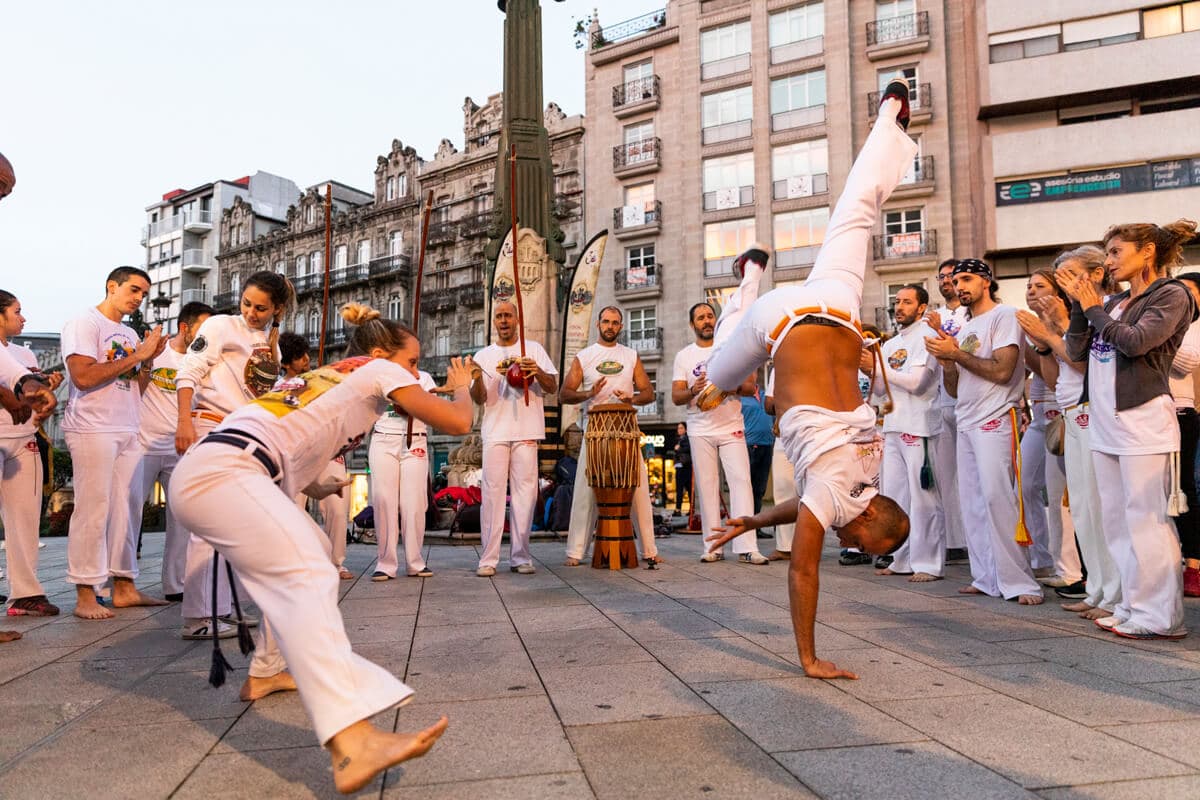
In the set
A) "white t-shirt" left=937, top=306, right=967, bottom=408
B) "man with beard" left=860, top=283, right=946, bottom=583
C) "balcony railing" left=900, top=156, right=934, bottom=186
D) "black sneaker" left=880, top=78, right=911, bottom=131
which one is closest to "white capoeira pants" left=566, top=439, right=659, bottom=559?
"man with beard" left=860, top=283, right=946, bottom=583

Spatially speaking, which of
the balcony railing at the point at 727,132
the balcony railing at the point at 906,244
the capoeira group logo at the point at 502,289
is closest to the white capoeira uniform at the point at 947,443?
the capoeira group logo at the point at 502,289

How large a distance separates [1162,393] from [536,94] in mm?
14111

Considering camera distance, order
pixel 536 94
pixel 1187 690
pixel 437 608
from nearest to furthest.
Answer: pixel 1187 690 → pixel 437 608 → pixel 536 94

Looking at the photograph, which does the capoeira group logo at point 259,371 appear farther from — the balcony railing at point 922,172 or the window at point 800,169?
the window at point 800,169

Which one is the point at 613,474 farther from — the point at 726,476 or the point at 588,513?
the point at 726,476

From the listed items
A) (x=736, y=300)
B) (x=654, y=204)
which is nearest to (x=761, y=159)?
(x=654, y=204)

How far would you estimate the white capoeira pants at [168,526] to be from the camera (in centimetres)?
594

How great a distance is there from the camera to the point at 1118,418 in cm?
452

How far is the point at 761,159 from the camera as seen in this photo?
33.4m

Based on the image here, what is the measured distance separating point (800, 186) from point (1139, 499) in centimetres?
3008

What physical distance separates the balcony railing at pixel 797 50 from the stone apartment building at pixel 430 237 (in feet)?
30.8

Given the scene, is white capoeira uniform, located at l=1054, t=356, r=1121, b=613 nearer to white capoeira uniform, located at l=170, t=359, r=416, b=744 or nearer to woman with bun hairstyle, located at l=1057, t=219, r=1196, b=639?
woman with bun hairstyle, located at l=1057, t=219, r=1196, b=639

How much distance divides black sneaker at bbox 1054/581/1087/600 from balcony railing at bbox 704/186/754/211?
29203 mm

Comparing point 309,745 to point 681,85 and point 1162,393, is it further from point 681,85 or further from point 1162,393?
point 681,85
